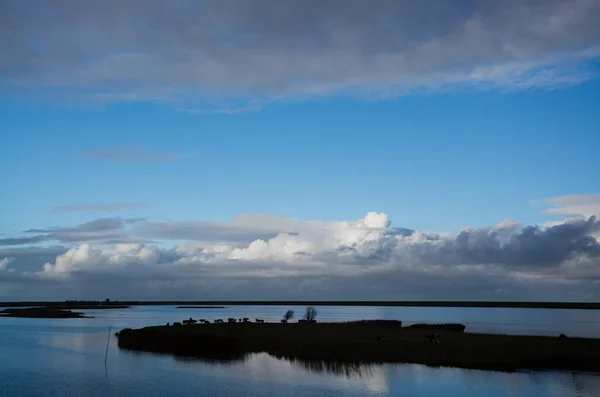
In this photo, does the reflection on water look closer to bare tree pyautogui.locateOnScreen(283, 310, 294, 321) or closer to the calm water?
the calm water

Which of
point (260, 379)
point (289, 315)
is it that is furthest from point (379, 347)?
point (289, 315)

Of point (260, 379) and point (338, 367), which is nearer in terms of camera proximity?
point (260, 379)

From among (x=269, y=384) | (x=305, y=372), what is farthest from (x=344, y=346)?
(x=269, y=384)

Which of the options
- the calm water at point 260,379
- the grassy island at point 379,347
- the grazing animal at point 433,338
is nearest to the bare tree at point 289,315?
the grassy island at point 379,347

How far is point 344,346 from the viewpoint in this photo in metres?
56.1

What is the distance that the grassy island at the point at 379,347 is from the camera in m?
48.4

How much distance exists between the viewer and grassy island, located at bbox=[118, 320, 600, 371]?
159 feet

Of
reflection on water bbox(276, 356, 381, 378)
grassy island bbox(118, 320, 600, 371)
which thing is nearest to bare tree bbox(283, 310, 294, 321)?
grassy island bbox(118, 320, 600, 371)

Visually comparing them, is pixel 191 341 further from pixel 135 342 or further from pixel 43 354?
pixel 43 354

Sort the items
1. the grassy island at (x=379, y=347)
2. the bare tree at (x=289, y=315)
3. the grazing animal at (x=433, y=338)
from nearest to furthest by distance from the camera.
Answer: the grassy island at (x=379, y=347) → the grazing animal at (x=433, y=338) → the bare tree at (x=289, y=315)

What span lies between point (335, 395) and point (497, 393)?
10.4 m

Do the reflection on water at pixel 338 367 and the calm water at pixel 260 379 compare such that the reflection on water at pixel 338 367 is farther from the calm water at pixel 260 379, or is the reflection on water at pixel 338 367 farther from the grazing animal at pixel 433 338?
the grazing animal at pixel 433 338

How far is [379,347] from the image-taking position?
55.2 metres

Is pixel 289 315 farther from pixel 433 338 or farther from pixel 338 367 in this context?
pixel 338 367
